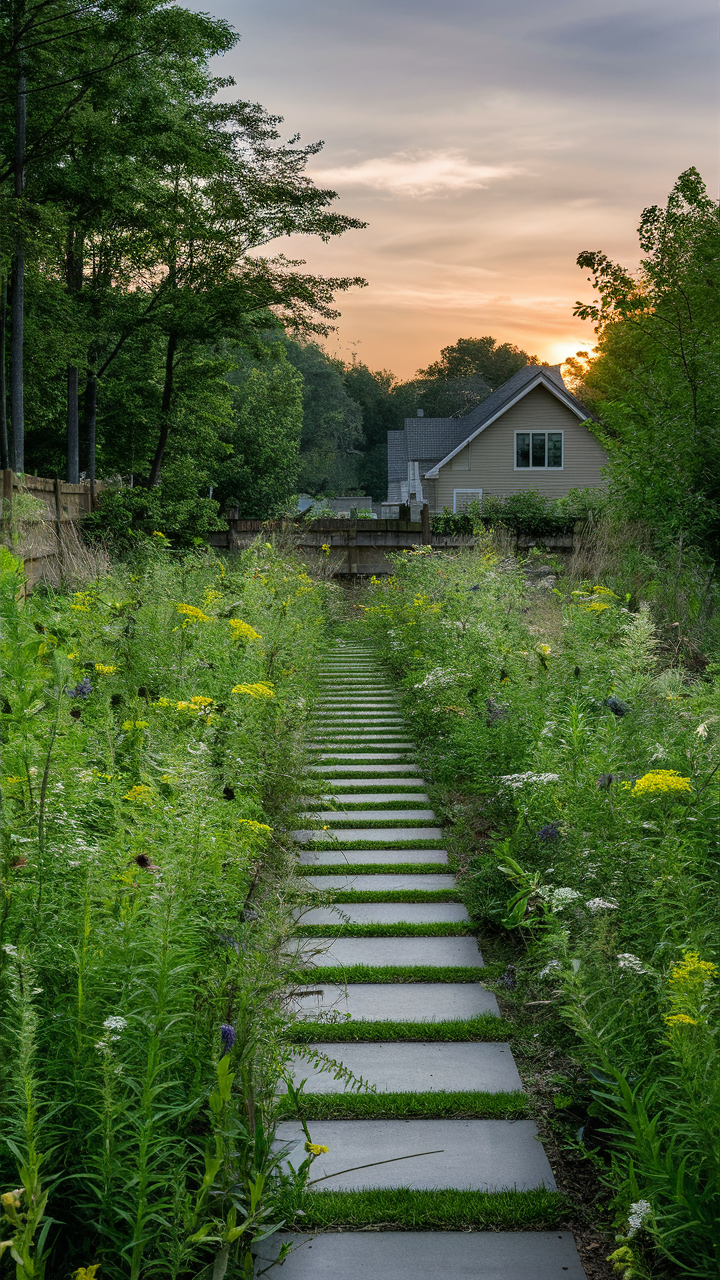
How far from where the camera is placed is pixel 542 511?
17906 millimetres

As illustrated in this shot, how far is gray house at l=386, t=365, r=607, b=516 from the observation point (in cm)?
2625

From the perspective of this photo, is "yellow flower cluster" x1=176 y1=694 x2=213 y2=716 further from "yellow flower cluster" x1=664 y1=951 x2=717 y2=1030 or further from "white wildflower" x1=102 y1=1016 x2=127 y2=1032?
"yellow flower cluster" x1=664 y1=951 x2=717 y2=1030

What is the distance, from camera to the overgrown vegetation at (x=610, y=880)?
61.7 inches

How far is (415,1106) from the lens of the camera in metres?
2.23

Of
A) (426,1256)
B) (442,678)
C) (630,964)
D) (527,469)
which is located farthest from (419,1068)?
(527,469)

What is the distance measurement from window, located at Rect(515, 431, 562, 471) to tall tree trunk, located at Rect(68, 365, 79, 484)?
1406 centimetres

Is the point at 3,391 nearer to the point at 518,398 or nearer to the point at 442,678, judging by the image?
the point at 442,678

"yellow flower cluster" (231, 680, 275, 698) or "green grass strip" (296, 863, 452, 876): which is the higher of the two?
"yellow flower cluster" (231, 680, 275, 698)

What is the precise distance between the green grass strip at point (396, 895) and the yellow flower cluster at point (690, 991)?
1.99 meters

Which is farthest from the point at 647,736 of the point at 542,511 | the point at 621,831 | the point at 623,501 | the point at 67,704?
the point at 542,511

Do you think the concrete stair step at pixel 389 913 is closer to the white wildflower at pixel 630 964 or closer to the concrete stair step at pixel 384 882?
the concrete stair step at pixel 384 882

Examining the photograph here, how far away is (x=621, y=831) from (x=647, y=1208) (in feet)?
3.48

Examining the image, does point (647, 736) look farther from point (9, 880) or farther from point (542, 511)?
point (542, 511)

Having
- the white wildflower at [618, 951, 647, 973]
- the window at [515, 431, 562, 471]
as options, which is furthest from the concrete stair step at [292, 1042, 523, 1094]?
the window at [515, 431, 562, 471]
